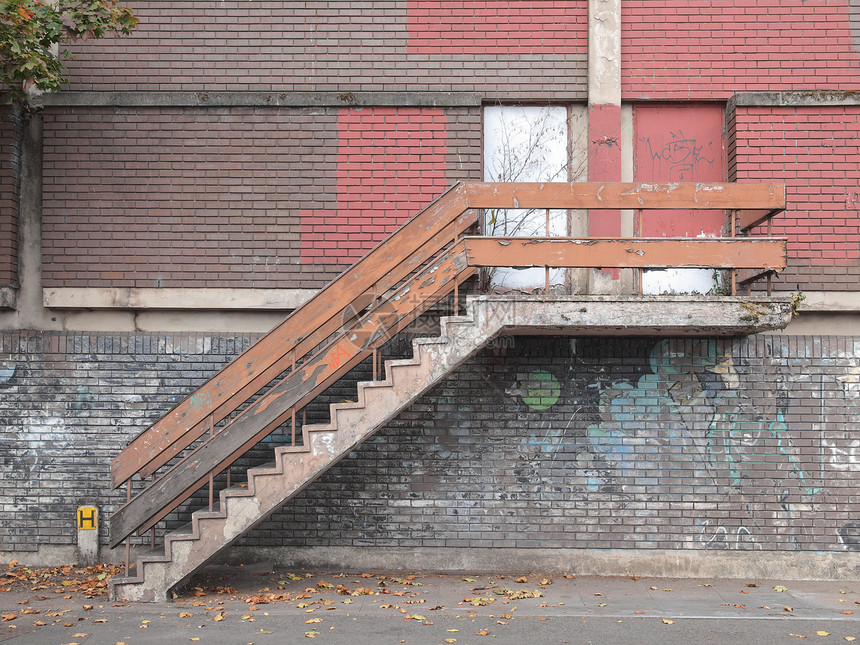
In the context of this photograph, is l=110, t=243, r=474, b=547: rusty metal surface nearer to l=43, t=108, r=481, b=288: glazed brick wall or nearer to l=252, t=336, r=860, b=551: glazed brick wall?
l=252, t=336, r=860, b=551: glazed brick wall

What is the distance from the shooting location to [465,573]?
24.7 ft

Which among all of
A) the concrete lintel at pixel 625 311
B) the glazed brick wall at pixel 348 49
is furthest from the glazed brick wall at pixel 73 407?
the concrete lintel at pixel 625 311

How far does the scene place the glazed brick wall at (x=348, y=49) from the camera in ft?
26.7

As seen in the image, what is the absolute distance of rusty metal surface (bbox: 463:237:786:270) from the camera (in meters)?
6.50

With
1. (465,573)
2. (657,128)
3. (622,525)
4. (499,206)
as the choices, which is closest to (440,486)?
(465,573)

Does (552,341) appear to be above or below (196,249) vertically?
below

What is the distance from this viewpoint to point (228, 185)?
805cm

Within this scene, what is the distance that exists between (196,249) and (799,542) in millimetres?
7137

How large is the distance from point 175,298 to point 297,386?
2.30 meters

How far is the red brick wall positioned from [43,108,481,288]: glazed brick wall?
11 millimetres

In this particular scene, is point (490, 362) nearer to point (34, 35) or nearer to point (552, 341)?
point (552, 341)

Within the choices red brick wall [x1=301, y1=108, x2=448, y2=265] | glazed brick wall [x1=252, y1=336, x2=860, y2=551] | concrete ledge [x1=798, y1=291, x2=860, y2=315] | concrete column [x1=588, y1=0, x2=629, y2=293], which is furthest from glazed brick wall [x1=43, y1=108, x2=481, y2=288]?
concrete ledge [x1=798, y1=291, x2=860, y2=315]

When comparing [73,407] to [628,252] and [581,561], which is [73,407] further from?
[628,252]

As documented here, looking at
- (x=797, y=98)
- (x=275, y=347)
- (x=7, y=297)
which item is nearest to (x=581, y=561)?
(x=275, y=347)
